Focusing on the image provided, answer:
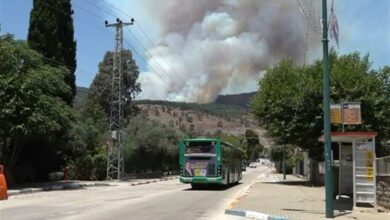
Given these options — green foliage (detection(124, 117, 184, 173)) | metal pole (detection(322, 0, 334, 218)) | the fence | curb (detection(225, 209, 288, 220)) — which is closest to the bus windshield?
the fence

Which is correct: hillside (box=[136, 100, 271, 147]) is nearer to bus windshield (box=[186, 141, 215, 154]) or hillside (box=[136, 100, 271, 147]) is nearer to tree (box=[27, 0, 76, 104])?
tree (box=[27, 0, 76, 104])

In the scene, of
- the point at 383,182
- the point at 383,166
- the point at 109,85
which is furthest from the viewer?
the point at 109,85

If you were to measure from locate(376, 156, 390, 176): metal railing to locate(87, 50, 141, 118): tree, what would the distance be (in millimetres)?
66073

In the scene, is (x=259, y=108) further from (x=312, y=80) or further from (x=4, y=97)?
(x=4, y=97)

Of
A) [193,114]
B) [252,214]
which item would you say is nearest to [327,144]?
[252,214]

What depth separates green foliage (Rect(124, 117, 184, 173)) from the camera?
63250 millimetres

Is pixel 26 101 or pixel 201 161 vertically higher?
pixel 26 101

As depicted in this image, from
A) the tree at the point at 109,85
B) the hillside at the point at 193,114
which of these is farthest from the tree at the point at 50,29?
the hillside at the point at 193,114

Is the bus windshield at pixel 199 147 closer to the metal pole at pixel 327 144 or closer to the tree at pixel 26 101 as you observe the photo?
the tree at pixel 26 101

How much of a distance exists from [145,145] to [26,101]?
102 ft

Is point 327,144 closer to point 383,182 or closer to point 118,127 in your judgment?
point 383,182

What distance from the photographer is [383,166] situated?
22047mm

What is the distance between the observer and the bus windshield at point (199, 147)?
36688 mm

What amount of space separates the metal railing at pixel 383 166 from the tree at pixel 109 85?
66.1m
